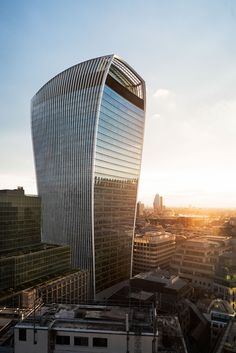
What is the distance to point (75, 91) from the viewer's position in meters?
153

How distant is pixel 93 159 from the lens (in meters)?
139

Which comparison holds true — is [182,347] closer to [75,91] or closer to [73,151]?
[73,151]

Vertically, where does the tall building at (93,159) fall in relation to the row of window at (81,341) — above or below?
above

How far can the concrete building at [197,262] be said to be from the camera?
17154 centimetres

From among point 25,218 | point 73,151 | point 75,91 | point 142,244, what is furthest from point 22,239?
point 142,244

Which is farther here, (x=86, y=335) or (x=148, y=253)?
(x=148, y=253)

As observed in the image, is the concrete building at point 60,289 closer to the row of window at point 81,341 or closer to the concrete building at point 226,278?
the row of window at point 81,341

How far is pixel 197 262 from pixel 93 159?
3341 inches

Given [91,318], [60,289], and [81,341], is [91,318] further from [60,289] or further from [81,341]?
[60,289]

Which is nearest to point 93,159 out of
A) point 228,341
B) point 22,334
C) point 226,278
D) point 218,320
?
point 218,320

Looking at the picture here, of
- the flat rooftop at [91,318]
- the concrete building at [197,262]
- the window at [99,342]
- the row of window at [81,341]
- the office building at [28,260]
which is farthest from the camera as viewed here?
the concrete building at [197,262]

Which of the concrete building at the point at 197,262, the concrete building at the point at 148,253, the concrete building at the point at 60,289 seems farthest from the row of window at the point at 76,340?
the concrete building at the point at 148,253

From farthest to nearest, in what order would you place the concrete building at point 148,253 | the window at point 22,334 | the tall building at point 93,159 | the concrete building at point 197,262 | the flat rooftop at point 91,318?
the concrete building at point 148,253 → the concrete building at point 197,262 → the tall building at point 93,159 → the flat rooftop at point 91,318 → the window at point 22,334

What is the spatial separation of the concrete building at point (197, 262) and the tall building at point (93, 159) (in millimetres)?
30324
